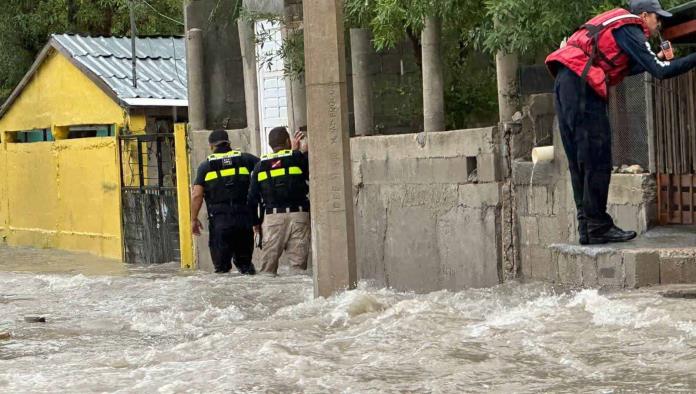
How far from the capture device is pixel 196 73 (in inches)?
708

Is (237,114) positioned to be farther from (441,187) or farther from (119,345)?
(119,345)

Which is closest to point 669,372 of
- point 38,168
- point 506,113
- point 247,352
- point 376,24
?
point 247,352

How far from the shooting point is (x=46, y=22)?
2711cm

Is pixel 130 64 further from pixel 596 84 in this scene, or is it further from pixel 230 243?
pixel 596 84

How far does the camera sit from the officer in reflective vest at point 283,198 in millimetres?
13469

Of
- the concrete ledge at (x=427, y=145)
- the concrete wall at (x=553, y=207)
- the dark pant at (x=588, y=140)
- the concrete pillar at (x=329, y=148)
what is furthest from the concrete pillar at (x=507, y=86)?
the dark pant at (x=588, y=140)

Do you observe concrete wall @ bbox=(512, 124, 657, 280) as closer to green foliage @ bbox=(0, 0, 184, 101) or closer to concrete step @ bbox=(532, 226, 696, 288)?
concrete step @ bbox=(532, 226, 696, 288)

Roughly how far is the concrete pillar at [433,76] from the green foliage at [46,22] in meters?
14.4

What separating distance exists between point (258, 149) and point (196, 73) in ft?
6.52

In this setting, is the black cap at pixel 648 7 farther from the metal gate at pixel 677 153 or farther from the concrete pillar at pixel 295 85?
the concrete pillar at pixel 295 85

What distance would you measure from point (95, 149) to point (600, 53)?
1410 centimetres

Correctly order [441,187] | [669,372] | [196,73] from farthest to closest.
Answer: [196,73] < [441,187] < [669,372]

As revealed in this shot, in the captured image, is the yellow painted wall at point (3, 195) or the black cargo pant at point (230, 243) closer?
the black cargo pant at point (230, 243)

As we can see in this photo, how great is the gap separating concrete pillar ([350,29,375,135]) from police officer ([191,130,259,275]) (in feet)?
4.07
